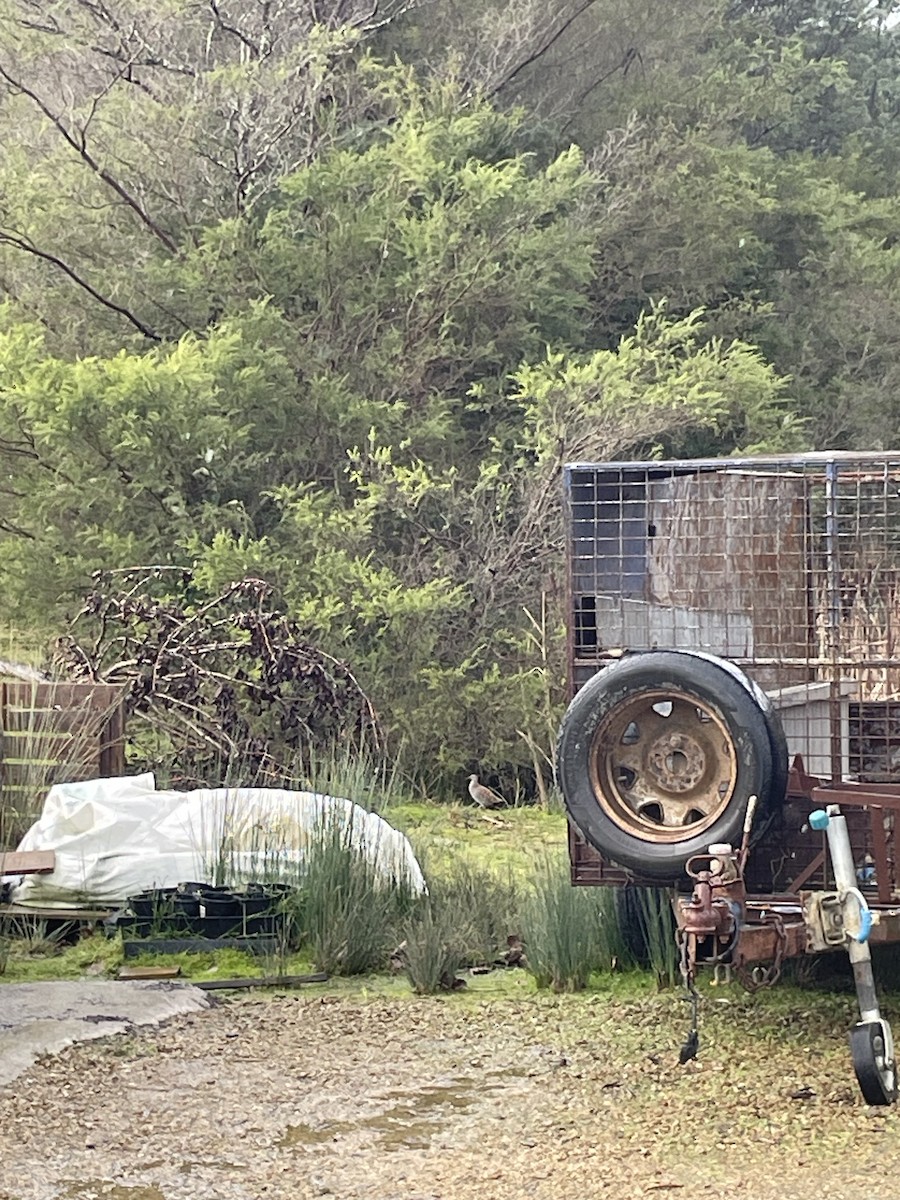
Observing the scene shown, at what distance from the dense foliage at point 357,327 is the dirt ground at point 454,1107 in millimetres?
6393

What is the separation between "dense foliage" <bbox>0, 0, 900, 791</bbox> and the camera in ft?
41.1

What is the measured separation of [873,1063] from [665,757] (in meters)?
1.28

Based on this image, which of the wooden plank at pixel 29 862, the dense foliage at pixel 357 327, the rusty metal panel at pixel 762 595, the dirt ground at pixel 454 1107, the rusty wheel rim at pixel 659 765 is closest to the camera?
the dirt ground at pixel 454 1107

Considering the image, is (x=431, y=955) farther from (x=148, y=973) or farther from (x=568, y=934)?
(x=148, y=973)

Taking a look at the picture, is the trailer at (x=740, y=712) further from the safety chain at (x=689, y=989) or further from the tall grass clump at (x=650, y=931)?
the tall grass clump at (x=650, y=931)

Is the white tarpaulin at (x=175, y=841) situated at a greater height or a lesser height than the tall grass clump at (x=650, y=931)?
greater

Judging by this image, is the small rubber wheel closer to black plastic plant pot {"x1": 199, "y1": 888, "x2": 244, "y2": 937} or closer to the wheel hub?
the wheel hub

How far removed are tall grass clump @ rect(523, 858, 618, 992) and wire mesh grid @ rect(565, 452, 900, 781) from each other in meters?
1.02

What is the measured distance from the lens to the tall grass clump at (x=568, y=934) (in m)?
6.25

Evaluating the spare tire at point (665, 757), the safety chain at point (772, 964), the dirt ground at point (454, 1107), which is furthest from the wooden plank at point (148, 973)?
the safety chain at point (772, 964)

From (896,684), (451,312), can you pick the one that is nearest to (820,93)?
(451,312)

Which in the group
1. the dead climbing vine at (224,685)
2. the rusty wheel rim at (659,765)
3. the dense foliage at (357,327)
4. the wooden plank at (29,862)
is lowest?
the wooden plank at (29,862)

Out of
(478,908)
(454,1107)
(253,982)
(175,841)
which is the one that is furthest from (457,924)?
(454,1107)

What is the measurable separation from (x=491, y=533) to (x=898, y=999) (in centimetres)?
770
